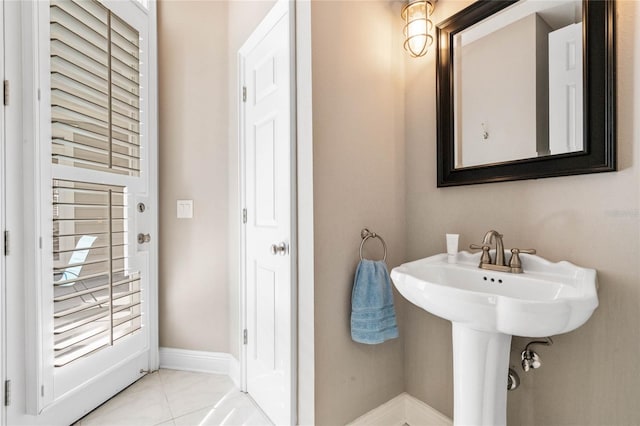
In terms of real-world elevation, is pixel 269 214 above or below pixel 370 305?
above

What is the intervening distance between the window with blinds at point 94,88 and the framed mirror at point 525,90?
1772mm

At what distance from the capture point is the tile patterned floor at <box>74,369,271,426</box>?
5.29 ft

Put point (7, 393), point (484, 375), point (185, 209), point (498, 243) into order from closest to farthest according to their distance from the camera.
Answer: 1. point (484, 375)
2. point (498, 243)
3. point (7, 393)
4. point (185, 209)

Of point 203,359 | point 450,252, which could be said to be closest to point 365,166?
point 450,252

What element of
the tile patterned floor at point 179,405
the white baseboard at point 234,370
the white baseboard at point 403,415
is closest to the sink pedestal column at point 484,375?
the white baseboard at point 403,415

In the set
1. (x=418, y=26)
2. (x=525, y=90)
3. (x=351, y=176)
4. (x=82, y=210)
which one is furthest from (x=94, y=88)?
(x=525, y=90)

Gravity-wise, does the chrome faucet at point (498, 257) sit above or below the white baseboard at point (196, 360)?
above

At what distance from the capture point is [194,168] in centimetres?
210

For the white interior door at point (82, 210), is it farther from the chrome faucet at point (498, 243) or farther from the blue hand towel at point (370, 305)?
the chrome faucet at point (498, 243)

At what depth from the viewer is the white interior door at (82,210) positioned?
54.7 inches

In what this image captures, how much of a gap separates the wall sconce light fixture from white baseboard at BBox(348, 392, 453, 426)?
1.68 metres

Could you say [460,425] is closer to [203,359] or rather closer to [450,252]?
[450,252]

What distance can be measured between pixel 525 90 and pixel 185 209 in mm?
1979

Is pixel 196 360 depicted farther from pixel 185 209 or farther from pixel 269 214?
pixel 269 214
